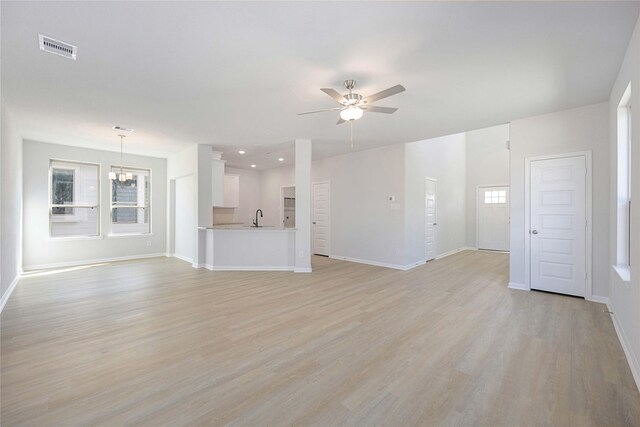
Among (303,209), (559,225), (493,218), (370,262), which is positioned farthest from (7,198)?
(493,218)

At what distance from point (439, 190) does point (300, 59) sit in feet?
19.5

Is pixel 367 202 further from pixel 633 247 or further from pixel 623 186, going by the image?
pixel 633 247

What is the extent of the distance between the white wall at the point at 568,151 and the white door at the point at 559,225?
130mm

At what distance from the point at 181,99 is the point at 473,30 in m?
3.35

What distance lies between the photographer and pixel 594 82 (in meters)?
3.16

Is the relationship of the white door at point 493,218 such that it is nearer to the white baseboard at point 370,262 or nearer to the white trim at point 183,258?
the white baseboard at point 370,262

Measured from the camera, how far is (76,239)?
6.36 m

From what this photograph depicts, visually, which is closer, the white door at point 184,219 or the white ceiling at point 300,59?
the white ceiling at point 300,59

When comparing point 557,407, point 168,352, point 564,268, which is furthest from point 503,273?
point 168,352

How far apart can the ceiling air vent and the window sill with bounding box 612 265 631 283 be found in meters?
5.44

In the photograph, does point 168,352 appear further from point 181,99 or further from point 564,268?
point 564,268

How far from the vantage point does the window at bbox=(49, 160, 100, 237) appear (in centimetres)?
619

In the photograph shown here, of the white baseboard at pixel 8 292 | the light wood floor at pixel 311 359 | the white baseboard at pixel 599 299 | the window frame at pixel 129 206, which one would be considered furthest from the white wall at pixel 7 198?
the white baseboard at pixel 599 299

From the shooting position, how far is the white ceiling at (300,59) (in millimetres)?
2039
